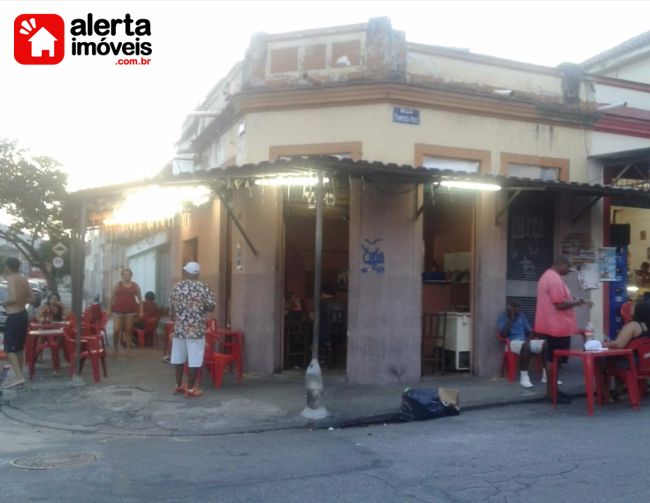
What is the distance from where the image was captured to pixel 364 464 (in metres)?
5.80

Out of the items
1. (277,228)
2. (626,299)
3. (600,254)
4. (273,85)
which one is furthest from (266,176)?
(626,299)

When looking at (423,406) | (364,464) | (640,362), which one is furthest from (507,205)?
(364,464)

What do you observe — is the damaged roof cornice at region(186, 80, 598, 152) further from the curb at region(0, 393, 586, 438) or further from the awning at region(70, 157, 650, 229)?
the curb at region(0, 393, 586, 438)

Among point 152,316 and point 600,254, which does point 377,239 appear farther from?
point 152,316

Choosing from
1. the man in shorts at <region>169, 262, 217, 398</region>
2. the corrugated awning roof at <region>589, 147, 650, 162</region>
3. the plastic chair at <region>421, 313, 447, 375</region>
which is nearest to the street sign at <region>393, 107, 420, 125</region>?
the plastic chair at <region>421, 313, 447, 375</region>

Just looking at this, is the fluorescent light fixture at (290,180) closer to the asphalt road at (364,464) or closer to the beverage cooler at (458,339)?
the beverage cooler at (458,339)

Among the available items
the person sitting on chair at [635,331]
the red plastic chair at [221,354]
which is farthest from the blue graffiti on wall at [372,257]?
the person sitting on chair at [635,331]

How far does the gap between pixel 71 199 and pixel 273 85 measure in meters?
3.55

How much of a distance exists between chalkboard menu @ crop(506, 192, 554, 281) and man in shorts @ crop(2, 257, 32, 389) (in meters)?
7.48

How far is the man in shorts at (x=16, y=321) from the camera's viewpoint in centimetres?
939

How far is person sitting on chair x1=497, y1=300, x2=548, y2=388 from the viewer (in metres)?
9.43

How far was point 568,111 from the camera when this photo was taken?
11.4 metres

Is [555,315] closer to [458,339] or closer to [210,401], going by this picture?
[458,339]

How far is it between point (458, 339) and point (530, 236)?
2.18 metres
